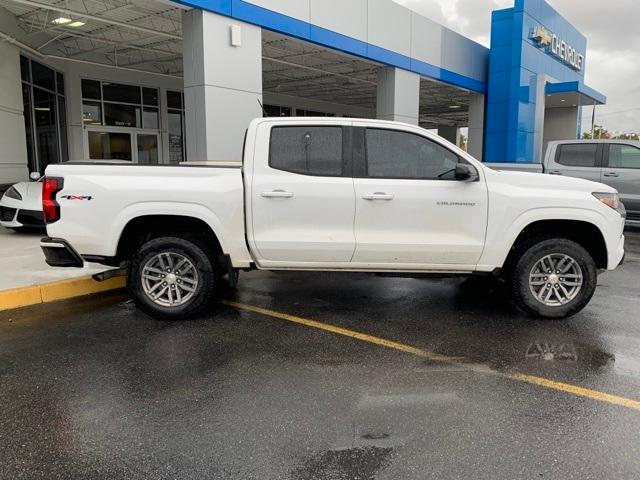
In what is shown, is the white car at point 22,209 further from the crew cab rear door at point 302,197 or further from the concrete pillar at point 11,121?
the crew cab rear door at point 302,197

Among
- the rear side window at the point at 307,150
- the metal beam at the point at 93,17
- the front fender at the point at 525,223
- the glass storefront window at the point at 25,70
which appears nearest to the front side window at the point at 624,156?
the front fender at the point at 525,223

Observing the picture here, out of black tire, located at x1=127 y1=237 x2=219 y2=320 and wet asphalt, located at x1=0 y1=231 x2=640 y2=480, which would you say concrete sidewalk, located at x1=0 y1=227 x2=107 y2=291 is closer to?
wet asphalt, located at x1=0 y1=231 x2=640 y2=480

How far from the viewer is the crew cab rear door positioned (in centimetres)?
534

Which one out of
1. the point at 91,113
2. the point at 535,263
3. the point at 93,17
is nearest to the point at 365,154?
the point at 535,263

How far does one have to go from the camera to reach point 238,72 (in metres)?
10.6

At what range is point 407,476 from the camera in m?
2.87

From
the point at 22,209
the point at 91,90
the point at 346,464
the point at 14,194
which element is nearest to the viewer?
the point at 346,464

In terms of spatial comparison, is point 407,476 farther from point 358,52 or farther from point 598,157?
point 358,52

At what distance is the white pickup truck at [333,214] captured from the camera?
5328 millimetres

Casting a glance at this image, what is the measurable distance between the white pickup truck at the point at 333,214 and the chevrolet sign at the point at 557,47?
1907 cm

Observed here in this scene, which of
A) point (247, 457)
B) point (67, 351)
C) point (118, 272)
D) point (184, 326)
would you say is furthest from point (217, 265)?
point (247, 457)

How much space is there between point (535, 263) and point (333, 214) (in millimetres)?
2146

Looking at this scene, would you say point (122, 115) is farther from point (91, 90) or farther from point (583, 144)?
point (583, 144)

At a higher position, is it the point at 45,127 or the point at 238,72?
the point at 238,72
